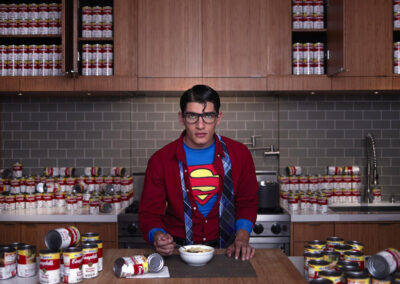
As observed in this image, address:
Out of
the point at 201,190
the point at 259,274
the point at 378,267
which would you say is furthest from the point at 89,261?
the point at 378,267

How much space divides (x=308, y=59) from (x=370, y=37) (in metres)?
0.48

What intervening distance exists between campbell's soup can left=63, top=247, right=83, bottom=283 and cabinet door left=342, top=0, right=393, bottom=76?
2.53 meters

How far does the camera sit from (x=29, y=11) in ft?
11.5

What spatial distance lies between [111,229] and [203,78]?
4.30ft

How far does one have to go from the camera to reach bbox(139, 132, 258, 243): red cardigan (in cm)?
214

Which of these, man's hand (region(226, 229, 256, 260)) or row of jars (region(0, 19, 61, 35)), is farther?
row of jars (region(0, 19, 61, 35))

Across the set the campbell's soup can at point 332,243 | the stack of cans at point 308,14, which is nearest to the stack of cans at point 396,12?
the stack of cans at point 308,14

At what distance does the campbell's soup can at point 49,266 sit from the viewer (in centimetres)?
150

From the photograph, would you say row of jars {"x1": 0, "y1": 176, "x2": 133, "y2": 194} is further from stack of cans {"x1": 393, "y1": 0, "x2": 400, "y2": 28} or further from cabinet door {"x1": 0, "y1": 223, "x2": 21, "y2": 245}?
stack of cans {"x1": 393, "y1": 0, "x2": 400, "y2": 28}

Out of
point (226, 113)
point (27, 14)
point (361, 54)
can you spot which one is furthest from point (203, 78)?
point (27, 14)

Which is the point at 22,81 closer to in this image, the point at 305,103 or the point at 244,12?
the point at 244,12

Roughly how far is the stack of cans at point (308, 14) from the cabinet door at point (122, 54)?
1.25 m

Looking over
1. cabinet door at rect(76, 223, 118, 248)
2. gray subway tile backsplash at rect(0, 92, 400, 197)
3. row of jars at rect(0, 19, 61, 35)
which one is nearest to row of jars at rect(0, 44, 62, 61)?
row of jars at rect(0, 19, 61, 35)

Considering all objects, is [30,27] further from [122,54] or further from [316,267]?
[316,267]
